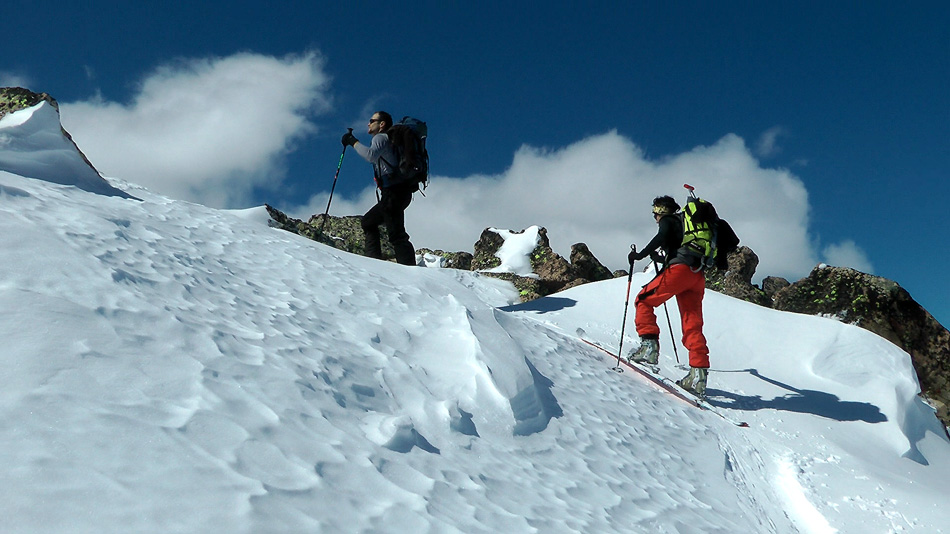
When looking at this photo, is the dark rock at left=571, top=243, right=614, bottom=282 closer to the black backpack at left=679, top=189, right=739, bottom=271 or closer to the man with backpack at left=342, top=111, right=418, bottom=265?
the man with backpack at left=342, top=111, right=418, bottom=265

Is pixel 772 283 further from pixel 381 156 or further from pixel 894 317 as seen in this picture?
pixel 381 156

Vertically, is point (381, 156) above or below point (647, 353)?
above

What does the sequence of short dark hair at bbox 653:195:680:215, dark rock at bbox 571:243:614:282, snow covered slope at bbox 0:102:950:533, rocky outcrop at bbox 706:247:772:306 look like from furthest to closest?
dark rock at bbox 571:243:614:282, rocky outcrop at bbox 706:247:772:306, short dark hair at bbox 653:195:680:215, snow covered slope at bbox 0:102:950:533

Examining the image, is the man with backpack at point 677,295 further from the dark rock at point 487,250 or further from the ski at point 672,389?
the dark rock at point 487,250

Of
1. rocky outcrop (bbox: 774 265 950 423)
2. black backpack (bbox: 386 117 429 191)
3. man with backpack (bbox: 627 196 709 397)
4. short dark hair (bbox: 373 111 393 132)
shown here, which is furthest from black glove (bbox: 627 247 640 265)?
rocky outcrop (bbox: 774 265 950 423)

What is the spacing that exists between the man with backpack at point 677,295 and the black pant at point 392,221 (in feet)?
10.6

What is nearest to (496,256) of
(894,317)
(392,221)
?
(392,221)

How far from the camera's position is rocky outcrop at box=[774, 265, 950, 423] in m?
9.14

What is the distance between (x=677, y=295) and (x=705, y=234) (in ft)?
2.42

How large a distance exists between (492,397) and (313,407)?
1.21 metres

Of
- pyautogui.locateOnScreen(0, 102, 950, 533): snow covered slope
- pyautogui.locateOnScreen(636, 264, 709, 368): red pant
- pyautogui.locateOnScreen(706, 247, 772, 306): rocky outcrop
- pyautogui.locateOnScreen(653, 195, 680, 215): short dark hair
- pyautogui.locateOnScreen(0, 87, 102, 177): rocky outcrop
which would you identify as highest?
pyautogui.locateOnScreen(706, 247, 772, 306): rocky outcrop

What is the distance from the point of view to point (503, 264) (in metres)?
13.4

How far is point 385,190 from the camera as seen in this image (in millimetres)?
7676

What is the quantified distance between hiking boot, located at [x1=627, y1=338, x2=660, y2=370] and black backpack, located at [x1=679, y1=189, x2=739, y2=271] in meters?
1.02
